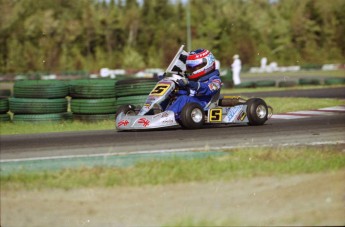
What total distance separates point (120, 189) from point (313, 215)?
173cm

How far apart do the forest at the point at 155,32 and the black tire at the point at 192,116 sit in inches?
1143

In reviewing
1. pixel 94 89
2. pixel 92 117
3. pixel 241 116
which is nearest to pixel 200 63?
pixel 241 116

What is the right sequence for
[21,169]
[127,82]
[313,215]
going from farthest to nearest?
[127,82], [21,169], [313,215]

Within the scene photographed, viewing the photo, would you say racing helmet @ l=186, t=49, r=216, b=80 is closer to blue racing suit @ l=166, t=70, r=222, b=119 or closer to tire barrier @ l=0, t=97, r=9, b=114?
blue racing suit @ l=166, t=70, r=222, b=119

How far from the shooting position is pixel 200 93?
1009 cm

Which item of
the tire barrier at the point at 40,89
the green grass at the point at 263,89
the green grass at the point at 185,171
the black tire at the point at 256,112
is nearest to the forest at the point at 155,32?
the green grass at the point at 263,89

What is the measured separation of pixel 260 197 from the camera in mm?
5422

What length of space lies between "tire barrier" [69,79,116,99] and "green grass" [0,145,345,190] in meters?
4.53

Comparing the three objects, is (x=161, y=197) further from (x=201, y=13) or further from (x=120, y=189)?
(x=201, y=13)

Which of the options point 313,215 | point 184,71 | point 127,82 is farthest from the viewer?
point 127,82

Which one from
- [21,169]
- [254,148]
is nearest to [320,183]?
[254,148]

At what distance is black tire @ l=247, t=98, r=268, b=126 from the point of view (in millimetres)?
10203

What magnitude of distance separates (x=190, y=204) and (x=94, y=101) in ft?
20.4

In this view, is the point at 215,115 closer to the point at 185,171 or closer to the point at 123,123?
the point at 123,123
